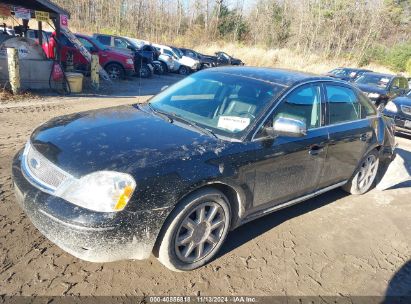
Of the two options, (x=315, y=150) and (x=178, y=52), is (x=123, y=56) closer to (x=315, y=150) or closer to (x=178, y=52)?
(x=178, y=52)

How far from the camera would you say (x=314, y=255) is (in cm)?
362

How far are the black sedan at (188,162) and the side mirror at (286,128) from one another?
0.01 metres

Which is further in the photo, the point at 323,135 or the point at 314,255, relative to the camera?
the point at 323,135

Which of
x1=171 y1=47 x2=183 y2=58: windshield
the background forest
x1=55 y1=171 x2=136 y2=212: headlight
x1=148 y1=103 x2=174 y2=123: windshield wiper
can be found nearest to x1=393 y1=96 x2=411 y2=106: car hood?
x1=148 y1=103 x2=174 y2=123: windshield wiper

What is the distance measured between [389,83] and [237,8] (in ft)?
132

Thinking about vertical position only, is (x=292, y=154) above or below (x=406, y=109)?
above

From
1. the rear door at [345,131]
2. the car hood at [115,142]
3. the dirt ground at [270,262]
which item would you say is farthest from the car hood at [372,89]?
the car hood at [115,142]

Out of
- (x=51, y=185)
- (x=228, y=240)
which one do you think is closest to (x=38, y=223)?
(x=51, y=185)

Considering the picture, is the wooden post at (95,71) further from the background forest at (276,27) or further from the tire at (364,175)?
the background forest at (276,27)

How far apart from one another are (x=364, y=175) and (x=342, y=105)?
1.41 m

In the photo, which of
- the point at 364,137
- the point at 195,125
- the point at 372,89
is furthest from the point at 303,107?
the point at 372,89

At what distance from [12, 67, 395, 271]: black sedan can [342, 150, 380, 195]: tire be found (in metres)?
0.40

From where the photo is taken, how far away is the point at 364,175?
526cm

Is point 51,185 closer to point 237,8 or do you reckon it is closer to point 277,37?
point 277,37
